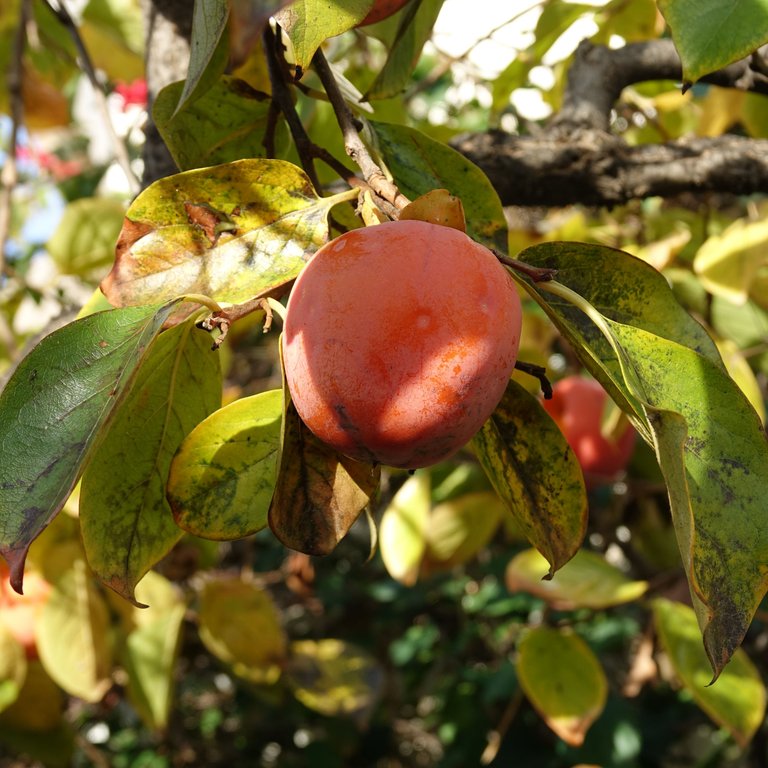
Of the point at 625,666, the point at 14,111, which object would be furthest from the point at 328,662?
the point at 14,111

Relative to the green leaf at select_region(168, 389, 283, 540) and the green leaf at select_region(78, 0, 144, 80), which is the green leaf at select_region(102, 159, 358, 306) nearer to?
the green leaf at select_region(168, 389, 283, 540)

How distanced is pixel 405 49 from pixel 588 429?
893mm

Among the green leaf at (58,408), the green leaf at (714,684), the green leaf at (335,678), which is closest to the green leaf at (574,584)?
the green leaf at (714,684)

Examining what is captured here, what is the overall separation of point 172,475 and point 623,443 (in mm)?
1124

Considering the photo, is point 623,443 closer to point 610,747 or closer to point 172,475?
point 610,747

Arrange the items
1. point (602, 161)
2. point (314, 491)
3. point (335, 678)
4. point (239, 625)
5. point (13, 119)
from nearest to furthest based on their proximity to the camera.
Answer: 1. point (314, 491)
2. point (602, 161)
3. point (13, 119)
4. point (239, 625)
5. point (335, 678)

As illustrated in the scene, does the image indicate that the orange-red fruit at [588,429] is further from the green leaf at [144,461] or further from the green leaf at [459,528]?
the green leaf at [144,461]

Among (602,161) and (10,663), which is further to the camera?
(10,663)

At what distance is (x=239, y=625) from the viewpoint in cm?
171

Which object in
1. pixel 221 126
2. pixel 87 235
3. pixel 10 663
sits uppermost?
pixel 221 126

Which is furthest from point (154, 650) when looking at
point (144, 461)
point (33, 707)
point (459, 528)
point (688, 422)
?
point (688, 422)

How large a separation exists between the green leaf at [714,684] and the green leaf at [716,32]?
0.92 meters

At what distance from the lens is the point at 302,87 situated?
794 mm

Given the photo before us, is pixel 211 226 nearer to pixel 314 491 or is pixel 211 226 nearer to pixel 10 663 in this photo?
pixel 314 491
